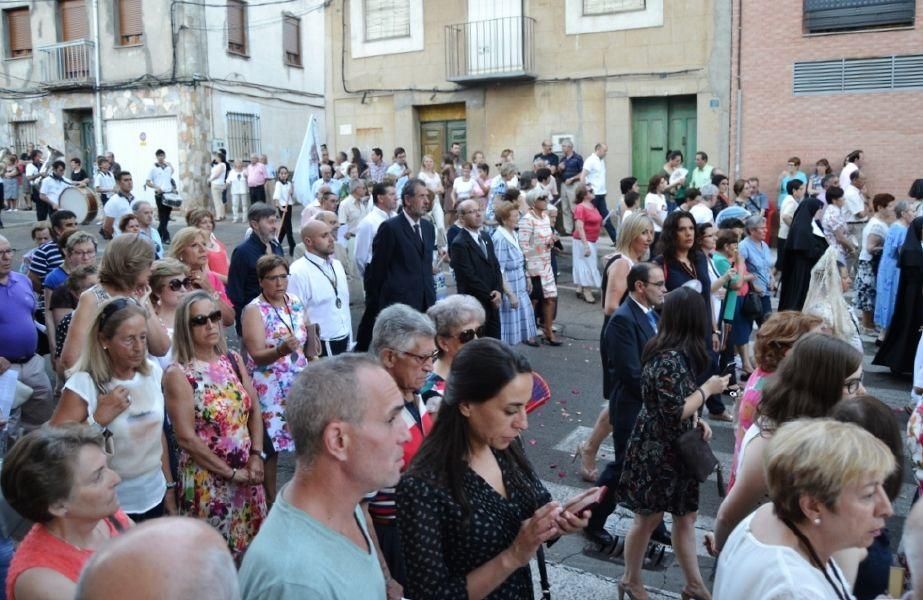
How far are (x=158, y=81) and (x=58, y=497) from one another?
24.1 m

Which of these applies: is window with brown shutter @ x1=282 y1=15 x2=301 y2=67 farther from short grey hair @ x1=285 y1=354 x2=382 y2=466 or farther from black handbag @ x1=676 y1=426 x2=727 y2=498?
short grey hair @ x1=285 y1=354 x2=382 y2=466

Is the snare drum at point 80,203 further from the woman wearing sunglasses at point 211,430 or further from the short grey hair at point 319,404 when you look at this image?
the short grey hair at point 319,404

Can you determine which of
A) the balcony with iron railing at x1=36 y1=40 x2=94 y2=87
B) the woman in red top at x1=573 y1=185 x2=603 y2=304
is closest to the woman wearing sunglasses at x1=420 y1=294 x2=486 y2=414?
the woman in red top at x1=573 y1=185 x2=603 y2=304

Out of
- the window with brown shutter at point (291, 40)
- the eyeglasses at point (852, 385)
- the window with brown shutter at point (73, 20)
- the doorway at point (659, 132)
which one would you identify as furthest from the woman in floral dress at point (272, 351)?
the window with brown shutter at point (73, 20)

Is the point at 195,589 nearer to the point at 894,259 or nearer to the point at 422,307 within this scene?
the point at 422,307

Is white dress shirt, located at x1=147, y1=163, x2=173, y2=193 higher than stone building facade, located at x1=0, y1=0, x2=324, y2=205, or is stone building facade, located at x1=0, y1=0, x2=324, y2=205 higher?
stone building facade, located at x1=0, y1=0, x2=324, y2=205

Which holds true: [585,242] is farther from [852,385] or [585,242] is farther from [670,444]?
[852,385]

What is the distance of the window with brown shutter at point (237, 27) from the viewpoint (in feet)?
84.4

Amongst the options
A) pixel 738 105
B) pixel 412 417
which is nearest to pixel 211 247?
pixel 412 417

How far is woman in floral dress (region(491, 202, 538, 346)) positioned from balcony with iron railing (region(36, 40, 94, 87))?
69.7ft

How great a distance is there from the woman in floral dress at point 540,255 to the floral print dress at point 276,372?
5.04 m

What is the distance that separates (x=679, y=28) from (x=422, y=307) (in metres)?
12.6

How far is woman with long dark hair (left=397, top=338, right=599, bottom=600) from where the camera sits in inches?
104

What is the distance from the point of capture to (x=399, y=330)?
12.4 feet
